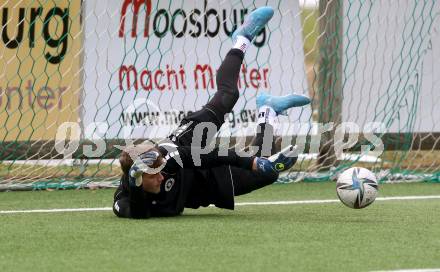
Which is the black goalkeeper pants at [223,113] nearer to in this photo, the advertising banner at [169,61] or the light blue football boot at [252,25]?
the light blue football boot at [252,25]

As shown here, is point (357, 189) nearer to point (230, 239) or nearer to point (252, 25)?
point (230, 239)

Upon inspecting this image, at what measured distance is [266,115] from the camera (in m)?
8.03

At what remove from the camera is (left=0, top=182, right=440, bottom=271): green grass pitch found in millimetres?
5309

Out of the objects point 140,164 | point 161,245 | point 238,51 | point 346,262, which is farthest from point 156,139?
point 346,262

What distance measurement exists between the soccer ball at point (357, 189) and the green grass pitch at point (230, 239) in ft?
0.39

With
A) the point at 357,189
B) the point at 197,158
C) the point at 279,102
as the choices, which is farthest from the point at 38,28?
the point at 357,189

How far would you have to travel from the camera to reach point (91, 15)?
31.7ft

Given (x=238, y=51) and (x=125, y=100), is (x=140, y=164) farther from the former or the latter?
(x=125, y=100)

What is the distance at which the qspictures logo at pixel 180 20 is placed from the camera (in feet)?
32.1

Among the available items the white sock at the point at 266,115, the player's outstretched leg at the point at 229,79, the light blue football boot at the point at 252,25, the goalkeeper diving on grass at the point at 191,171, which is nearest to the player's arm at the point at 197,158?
the goalkeeper diving on grass at the point at 191,171

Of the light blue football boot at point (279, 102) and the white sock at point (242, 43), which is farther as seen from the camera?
the light blue football boot at point (279, 102)

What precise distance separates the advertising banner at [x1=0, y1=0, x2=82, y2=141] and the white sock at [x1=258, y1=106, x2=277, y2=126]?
2.33m

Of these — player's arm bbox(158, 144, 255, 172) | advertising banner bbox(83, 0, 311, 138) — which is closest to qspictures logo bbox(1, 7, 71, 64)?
advertising banner bbox(83, 0, 311, 138)

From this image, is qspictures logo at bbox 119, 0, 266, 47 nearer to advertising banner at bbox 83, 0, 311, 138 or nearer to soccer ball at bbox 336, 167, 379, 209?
advertising banner at bbox 83, 0, 311, 138
